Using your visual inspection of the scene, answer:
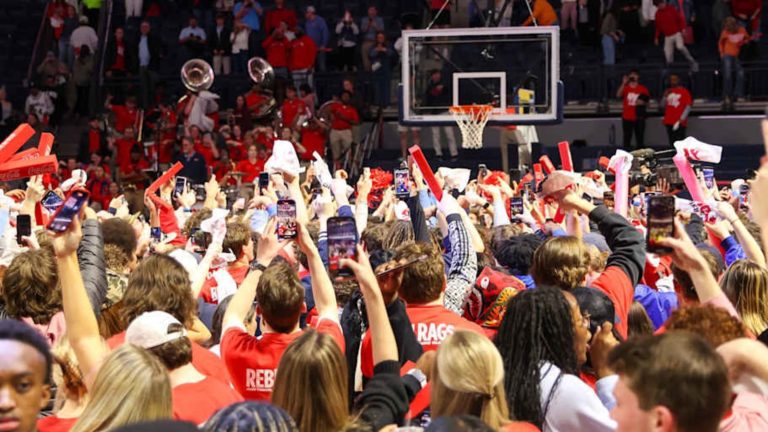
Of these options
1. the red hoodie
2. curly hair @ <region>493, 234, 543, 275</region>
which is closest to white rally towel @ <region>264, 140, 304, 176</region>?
curly hair @ <region>493, 234, 543, 275</region>

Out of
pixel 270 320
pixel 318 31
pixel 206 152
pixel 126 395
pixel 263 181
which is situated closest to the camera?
pixel 126 395

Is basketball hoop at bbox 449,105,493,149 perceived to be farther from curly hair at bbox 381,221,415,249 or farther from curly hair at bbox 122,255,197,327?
curly hair at bbox 122,255,197,327

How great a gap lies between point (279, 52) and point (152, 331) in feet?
56.0

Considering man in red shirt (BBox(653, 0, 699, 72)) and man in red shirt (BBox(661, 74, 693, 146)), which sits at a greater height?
man in red shirt (BBox(653, 0, 699, 72))

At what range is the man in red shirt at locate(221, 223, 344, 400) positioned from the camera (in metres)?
4.59

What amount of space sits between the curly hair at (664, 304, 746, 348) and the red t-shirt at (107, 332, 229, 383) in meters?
1.59

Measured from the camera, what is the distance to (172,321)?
158 inches

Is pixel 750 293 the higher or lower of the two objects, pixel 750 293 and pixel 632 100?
the lower

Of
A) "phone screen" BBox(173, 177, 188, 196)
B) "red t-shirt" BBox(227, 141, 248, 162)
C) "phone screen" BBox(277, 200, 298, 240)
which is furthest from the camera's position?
"red t-shirt" BBox(227, 141, 248, 162)

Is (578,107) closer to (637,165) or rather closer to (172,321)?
(637,165)

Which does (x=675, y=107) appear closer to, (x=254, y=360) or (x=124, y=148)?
(x=124, y=148)

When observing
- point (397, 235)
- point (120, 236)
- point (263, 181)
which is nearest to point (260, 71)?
point (263, 181)

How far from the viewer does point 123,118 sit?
20.3 meters

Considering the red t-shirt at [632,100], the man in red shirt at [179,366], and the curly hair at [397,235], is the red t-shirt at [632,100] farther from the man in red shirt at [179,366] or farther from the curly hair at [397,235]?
the man in red shirt at [179,366]
